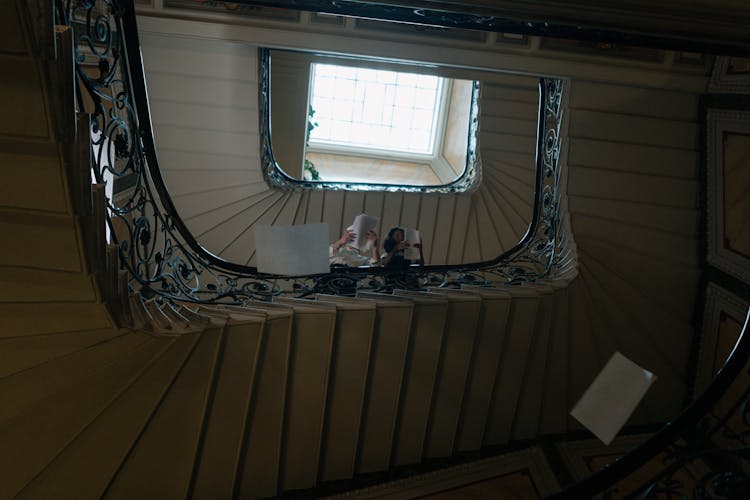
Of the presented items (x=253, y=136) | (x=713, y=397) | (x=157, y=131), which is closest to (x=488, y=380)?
(x=713, y=397)

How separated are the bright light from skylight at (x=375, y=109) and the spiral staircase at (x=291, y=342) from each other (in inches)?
234

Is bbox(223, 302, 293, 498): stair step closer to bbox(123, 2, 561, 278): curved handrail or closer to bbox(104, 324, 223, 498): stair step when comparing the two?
bbox(104, 324, 223, 498): stair step

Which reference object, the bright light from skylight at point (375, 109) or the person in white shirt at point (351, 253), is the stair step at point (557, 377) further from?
the bright light from skylight at point (375, 109)

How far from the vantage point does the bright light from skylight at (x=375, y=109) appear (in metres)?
11.3

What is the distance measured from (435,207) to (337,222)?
1.38 meters

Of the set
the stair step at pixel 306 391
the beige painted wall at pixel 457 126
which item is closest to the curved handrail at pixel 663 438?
the stair step at pixel 306 391

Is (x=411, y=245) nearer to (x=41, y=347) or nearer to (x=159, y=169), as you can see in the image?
(x=159, y=169)

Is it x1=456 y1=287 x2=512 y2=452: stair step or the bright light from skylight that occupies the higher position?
the bright light from skylight

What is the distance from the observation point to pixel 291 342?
3537 mm

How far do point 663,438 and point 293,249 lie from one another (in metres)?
2.42

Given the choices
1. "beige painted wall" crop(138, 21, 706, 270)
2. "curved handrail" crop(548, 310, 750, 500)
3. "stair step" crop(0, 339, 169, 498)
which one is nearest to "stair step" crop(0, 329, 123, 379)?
"stair step" crop(0, 339, 169, 498)

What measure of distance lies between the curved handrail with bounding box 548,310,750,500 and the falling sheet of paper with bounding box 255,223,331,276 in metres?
2.09

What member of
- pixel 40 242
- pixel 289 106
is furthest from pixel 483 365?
pixel 289 106

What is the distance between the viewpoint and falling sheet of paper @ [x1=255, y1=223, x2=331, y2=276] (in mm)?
3686
